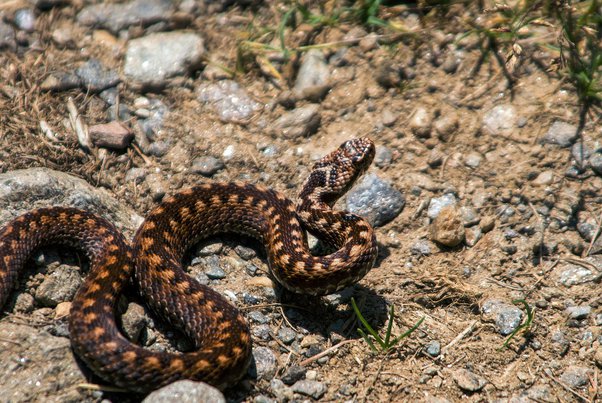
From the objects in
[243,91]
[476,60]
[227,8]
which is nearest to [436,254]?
[476,60]

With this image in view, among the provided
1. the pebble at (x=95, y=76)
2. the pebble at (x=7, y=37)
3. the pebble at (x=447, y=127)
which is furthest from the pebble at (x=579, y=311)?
the pebble at (x=7, y=37)

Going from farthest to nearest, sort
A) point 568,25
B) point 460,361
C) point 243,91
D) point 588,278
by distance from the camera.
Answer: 1. point 243,91
2. point 568,25
3. point 588,278
4. point 460,361

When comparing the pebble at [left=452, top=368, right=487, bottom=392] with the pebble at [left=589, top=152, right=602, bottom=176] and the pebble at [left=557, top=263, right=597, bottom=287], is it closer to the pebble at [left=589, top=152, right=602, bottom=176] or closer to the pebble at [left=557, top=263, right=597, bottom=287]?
the pebble at [left=557, top=263, right=597, bottom=287]

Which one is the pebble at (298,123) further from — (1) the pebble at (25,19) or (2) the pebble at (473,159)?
(1) the pebble at (25,19)

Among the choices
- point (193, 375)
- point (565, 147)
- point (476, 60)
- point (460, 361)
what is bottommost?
point (460, 361)

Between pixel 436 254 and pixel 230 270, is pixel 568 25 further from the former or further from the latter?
pixel 230 270
